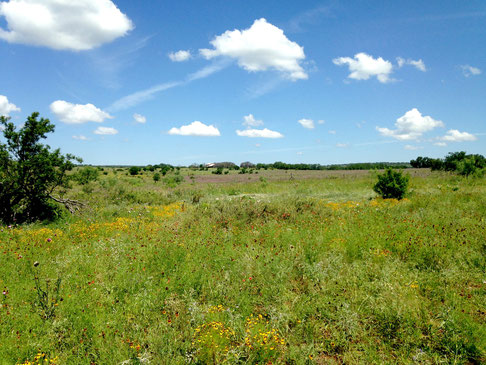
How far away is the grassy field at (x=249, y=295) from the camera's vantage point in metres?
3.61

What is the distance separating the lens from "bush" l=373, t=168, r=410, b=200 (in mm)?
15117

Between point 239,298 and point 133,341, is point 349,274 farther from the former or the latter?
point 133,341

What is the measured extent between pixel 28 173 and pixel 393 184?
18.6 meters

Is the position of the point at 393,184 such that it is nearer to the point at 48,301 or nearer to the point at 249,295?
the point at 249,295

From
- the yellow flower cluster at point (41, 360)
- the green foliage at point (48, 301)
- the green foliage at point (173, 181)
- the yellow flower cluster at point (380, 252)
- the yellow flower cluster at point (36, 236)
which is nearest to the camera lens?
the yellow flower cluster at point (41, 360)

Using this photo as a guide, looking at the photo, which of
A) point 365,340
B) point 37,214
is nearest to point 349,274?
point 365,340

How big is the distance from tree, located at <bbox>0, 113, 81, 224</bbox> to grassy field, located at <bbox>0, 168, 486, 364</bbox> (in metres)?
3.17

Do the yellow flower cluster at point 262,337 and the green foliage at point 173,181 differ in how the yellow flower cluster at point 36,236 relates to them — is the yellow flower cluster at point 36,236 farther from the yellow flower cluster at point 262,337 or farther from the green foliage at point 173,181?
the green foliage at point 173,181

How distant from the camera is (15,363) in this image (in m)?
3.36

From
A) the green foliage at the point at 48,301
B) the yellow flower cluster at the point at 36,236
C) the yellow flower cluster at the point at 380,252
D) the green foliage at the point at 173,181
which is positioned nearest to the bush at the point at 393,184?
the yellow flower cluster at the point at 380,252

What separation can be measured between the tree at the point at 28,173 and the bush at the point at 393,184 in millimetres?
17247

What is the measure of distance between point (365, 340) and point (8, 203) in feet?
44.7

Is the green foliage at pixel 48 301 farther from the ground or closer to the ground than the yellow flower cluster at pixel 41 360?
farther from the ground

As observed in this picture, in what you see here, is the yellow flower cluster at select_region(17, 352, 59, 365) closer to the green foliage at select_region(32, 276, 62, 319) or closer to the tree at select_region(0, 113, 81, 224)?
the green foliage at select_region(32, 276, 62, 319)
